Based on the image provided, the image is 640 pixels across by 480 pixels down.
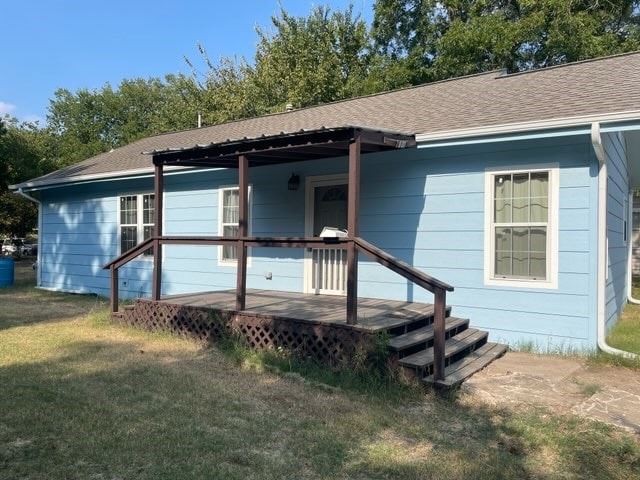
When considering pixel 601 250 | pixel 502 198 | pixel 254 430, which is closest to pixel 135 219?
pixel 502 198

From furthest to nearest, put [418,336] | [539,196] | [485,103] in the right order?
[485,103] < [539,196] < [418,336]

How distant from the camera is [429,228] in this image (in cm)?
743

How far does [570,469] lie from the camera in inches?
138

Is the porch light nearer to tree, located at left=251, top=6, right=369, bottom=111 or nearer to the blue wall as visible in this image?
the blue wall

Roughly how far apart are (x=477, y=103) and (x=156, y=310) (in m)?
5.43

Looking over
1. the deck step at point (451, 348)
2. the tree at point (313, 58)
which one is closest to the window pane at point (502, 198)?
the deck step at point (451, 348)

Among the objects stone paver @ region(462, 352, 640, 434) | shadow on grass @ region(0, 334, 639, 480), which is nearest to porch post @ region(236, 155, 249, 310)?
shadow on grass @ region(0, 334, 639, 480)

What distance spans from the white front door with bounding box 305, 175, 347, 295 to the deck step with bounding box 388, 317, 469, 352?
2119 mm

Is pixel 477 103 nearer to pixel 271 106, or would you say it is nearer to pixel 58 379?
pixel 58 379

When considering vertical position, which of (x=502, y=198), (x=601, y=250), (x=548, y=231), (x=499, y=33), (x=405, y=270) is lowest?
(x=405, y=270)

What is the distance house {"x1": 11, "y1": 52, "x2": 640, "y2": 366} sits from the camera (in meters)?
6.24

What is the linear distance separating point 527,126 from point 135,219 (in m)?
8.28

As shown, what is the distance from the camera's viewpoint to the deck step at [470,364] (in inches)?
200

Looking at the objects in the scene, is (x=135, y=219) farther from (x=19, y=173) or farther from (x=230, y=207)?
(x=19, y=173)
